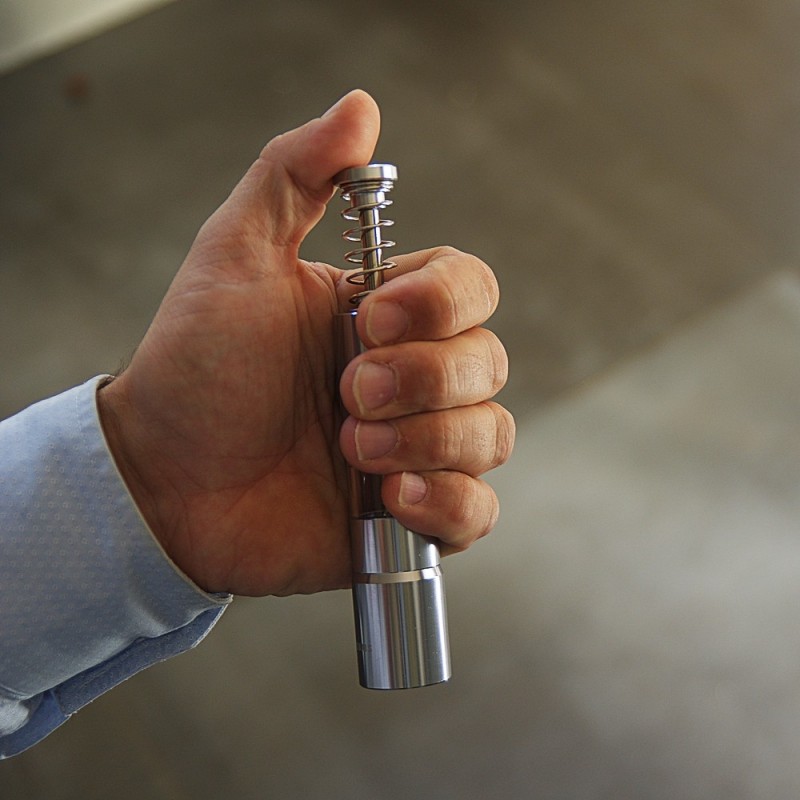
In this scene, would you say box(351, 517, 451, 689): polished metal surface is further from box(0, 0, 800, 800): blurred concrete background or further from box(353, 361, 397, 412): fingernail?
box(0, 0, 800, 800): blurred concrete background

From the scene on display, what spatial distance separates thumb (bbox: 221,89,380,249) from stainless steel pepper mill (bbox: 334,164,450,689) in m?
0.03

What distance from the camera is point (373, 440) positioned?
40 centimetres

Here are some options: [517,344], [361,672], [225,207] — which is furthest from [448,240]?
[361,672]

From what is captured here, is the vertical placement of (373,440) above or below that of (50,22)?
below

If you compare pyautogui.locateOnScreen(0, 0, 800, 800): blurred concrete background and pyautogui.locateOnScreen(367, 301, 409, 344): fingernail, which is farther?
pyautogui.locateOnScreen(0, 0, 800, 800): blurred concrete background

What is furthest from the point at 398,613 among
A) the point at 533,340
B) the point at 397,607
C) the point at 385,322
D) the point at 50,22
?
the point at 50,22

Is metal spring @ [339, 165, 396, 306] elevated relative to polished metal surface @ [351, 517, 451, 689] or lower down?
elevated

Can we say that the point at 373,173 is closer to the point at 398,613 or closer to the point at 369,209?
the point at 369,209

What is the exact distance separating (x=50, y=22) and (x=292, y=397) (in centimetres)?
73

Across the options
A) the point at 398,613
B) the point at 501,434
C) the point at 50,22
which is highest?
the point at 50,22

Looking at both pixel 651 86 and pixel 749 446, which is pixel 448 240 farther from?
pixel 749 446

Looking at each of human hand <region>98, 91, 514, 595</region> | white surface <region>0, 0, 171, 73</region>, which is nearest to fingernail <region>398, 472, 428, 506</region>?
human hand <region>98, 91, 514, 595</region>

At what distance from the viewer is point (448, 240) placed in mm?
1017

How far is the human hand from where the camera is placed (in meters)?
0.40
